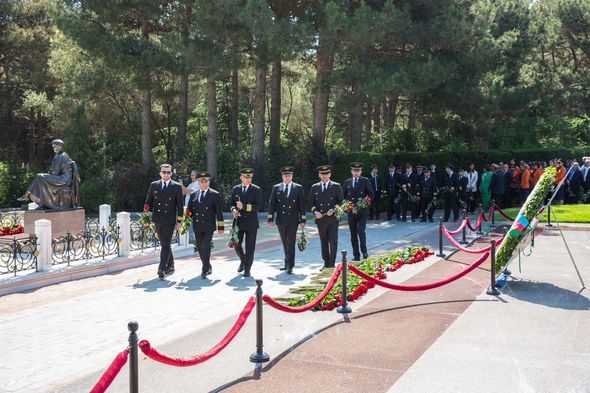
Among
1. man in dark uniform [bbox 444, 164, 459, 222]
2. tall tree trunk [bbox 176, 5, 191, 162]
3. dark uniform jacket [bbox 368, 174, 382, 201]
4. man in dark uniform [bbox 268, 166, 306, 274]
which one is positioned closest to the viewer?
man in dark uniform [bbox 268, 166, 306, 274]

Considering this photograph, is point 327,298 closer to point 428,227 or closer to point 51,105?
point 428,227

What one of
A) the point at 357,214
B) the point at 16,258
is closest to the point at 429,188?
the point at 357,214

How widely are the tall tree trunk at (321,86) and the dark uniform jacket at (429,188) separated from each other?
20.3ft

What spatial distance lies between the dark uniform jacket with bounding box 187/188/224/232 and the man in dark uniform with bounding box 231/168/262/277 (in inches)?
12.4

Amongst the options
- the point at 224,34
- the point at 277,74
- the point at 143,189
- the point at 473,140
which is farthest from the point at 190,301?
the point at 473,140

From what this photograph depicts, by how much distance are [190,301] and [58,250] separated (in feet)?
14.6

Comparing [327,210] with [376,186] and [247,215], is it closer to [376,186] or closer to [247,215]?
[247,215]

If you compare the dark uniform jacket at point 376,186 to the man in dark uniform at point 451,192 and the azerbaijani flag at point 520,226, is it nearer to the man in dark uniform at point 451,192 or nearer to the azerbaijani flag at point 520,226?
the man in dark uniform at point 451,192

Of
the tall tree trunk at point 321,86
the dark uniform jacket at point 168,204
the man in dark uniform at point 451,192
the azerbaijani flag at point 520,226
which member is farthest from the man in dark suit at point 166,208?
the tall tree trunk at point 321,86

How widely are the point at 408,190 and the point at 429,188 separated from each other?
688 millimetres

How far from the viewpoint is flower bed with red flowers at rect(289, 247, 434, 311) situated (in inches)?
358

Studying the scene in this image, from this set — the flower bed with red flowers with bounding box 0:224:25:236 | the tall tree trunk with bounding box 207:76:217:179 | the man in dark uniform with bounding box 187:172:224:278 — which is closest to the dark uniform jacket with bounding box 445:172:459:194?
the tall tree trunk with bounding box 207:76:217:179

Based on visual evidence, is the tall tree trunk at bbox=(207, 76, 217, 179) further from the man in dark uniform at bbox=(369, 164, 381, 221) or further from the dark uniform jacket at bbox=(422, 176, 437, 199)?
the dark uniform jacket at bbox=(422, 176, 437, 199)

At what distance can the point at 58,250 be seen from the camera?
12727mm
